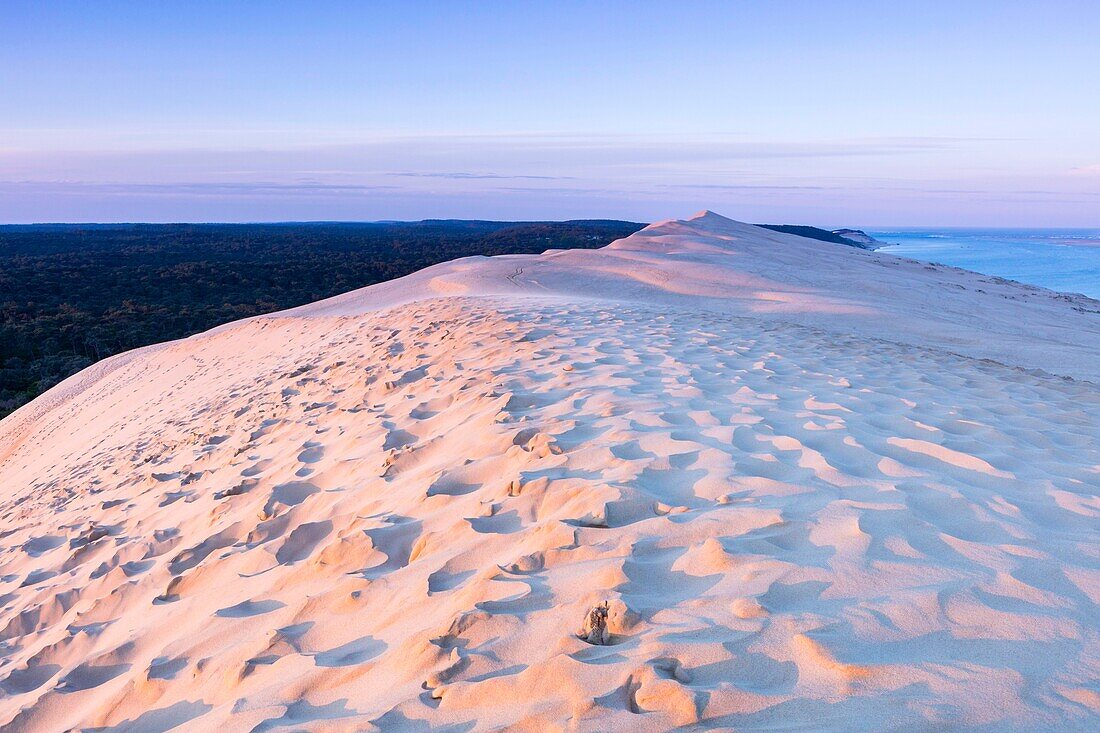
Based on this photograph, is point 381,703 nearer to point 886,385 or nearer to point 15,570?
point 15,570

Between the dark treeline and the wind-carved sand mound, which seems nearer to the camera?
the wind-carved sand mound

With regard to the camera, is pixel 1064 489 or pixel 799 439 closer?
pixel 1064 489

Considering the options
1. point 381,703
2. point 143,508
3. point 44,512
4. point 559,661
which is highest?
point 559,661

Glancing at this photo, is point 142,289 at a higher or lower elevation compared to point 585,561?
lower

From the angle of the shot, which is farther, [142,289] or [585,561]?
[142,289]

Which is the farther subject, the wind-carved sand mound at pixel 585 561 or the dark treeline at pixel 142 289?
the dark treeline at pixel 142 289

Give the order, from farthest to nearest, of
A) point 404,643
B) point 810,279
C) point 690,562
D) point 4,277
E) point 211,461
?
point 4,277 → point 810,279 → point 211,461 → point 690,562 → point 404,643

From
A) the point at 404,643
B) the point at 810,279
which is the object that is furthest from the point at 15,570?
the point at 810,279

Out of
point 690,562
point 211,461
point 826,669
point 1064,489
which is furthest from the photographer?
point 211,461
